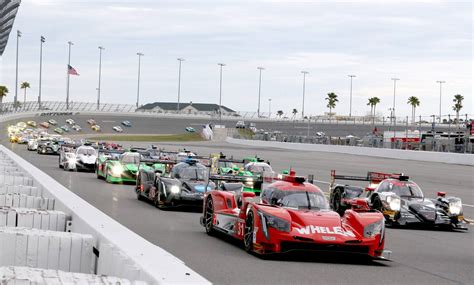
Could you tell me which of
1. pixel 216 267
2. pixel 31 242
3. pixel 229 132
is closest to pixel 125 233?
pixel 31 242

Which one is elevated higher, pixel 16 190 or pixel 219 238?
pixel 16 190

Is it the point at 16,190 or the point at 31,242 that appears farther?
the point at 16,190

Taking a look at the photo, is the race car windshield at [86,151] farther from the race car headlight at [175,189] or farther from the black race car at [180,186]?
the race car headlight at [175,189]

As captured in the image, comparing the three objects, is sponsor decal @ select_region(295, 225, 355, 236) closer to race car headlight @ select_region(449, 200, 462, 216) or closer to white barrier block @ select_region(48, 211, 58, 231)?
white barrier block @ select_region(48, 211, 58, 231)

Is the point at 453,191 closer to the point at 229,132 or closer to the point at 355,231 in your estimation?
the point at 355,231

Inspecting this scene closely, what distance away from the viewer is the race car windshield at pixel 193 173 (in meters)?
22.6

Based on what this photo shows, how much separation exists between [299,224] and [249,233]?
103cm

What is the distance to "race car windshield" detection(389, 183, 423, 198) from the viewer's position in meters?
20.2

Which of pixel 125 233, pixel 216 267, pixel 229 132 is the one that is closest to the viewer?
pixel 125 233

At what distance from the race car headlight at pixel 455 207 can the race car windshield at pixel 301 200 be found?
594 centimetres

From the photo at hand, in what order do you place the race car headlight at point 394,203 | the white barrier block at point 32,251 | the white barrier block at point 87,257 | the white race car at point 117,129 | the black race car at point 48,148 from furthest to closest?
the white race car at point 117,129 → the black race car at point 48,148 → the race car headlight at point 394,203 → the white barrier block at point 87,257 → the white barrier block at point 32,251

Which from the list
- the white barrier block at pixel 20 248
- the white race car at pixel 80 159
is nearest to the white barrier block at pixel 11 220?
the white barrier block at pixel 20 248

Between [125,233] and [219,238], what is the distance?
32.1 ft

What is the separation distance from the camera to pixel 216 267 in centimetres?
1232
